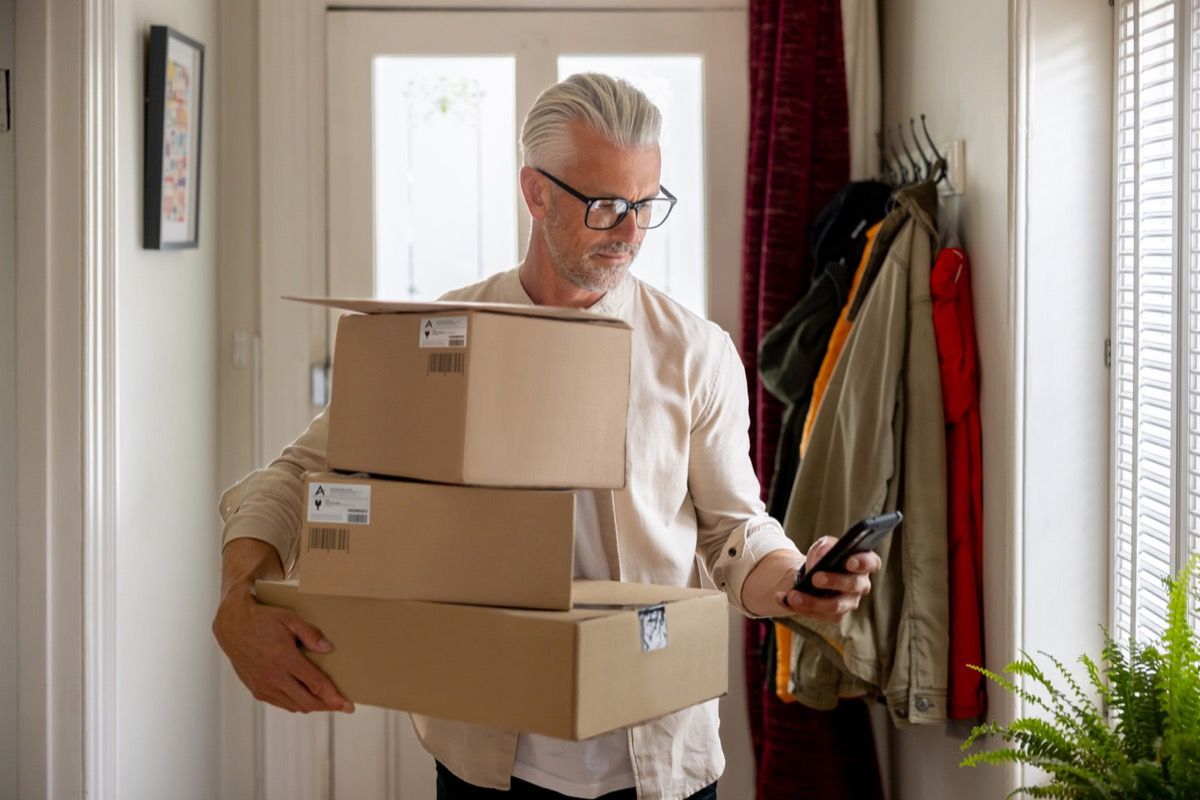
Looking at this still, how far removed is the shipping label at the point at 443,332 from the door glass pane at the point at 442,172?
1891 millimetres

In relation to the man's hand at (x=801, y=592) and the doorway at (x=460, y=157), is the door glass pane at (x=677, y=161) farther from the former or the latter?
the man's hand at (x=801, y=592)

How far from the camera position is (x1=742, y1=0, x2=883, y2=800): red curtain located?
294 centimetres

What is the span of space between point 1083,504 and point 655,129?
3.43 ft

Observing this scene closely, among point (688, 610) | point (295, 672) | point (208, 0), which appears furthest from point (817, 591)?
point (208, 0)

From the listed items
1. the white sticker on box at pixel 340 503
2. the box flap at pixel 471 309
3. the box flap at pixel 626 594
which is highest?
the box flap at pixel 471 309

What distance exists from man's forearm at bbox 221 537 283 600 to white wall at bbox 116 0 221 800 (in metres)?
1.12

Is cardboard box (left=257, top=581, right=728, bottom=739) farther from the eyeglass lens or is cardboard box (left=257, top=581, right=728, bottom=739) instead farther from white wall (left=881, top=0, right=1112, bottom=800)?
white wall (left=881, top=0, right=1112, bottom=800)

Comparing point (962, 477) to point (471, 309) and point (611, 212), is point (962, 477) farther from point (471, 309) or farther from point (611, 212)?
point (471, 309)

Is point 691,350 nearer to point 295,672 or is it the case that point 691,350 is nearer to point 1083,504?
point 295,672

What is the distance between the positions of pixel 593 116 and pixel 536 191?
0.13 meters

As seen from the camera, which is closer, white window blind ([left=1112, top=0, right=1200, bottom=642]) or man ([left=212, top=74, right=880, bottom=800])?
man ([left=212, top=74, right=880, bottom=800])

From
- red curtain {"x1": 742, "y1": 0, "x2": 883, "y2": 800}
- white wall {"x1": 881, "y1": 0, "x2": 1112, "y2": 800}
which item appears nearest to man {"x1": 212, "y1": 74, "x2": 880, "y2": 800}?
white wall {"x1": 881, "y1": 0, "x2": 1112, "y2": 800}

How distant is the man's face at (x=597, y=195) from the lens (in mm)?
1660

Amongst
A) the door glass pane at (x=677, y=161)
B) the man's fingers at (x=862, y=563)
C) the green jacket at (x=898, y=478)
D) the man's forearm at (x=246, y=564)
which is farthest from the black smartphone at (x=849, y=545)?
the door glass pane at (x=677, y=161)
